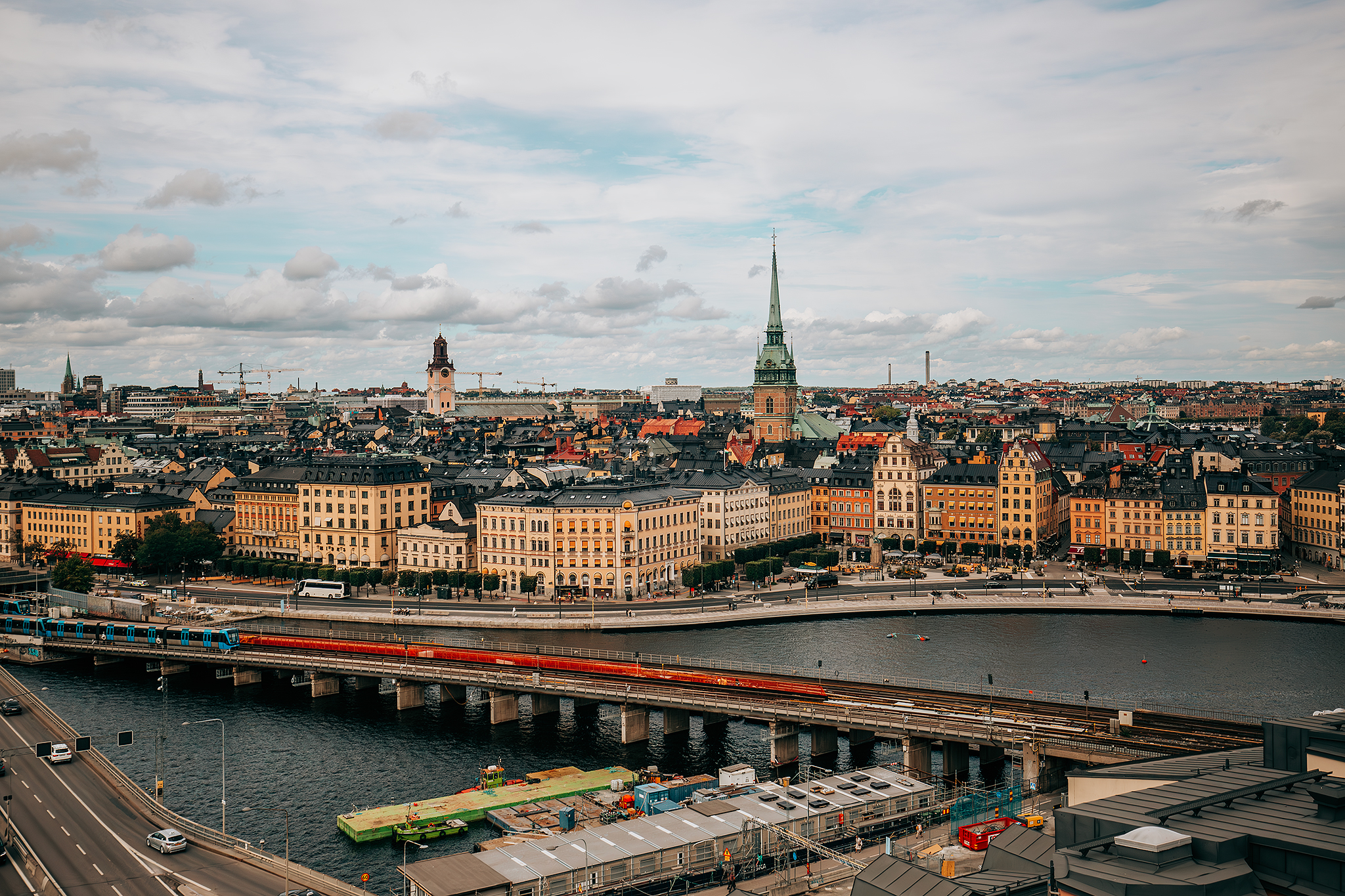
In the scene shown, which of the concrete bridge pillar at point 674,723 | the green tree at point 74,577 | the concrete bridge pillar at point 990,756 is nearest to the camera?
the concrete bridge pillar at point 990,756

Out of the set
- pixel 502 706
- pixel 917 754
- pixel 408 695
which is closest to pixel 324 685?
pixel 408 695

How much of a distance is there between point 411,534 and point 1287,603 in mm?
81399

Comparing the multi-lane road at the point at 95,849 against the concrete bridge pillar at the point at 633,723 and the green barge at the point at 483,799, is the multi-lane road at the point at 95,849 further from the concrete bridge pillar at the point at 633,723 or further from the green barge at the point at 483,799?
the concrete bridge pillar at the point at 633,723

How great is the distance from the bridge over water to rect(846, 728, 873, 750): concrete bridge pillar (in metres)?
0.19

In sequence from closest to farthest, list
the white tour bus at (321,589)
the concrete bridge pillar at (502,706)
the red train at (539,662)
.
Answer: the red train at (539,662) < the concrete bridge pillar at (502,706) < the white tour bus at (321,589)

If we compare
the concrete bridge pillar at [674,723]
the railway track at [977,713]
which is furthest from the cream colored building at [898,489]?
the concrete bridge pillar at [674,723]

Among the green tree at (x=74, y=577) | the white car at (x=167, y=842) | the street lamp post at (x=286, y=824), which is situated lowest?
the street lamp post at (x=286, y=824)

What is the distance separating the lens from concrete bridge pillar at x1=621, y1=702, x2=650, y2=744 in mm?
66312

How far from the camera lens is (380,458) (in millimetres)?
131125

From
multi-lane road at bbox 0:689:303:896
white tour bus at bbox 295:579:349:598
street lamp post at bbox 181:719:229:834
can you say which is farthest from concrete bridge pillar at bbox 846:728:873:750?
white tour bus at bbox 295:579:349:598

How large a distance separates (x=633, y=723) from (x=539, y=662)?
1082 cm

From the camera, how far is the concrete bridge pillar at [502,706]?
234 ft

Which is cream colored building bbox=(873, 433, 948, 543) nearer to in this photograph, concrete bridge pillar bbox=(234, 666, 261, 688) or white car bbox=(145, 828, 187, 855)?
concrete bridge pillar bbox=(234, 666, 261, 688)

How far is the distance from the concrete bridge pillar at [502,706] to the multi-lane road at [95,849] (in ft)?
72.3
